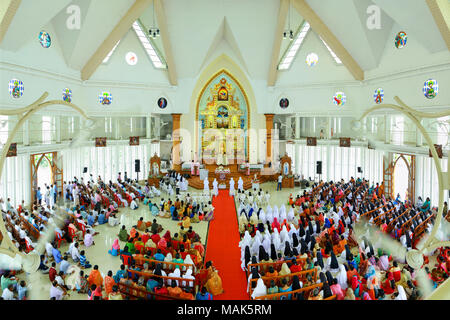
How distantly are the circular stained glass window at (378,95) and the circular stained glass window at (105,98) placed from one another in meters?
18.3

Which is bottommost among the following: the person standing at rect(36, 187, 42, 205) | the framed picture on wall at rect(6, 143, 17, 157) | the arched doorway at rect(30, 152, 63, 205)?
the person standing at rect(36, 187, 42, 205)

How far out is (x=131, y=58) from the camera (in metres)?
23.1

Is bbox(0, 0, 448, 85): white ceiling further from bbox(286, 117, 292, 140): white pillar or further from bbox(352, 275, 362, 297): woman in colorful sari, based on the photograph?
bbox(352, 275, 362, 297): woman in colorful sari

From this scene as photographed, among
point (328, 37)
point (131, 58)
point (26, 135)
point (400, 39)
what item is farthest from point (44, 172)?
point (400, 39)

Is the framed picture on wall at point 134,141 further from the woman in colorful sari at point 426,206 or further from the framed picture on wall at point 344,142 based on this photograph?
the woman in colorful sari at point 426,206

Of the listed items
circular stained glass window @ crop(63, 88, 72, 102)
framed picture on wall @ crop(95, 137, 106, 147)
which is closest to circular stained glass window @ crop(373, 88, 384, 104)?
framed picture on wall @ crop(95, 137, 106, 147)

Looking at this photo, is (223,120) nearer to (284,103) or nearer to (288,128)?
(284,103)

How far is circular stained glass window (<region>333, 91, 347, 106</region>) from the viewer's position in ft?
73.1

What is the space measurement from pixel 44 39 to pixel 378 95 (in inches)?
787

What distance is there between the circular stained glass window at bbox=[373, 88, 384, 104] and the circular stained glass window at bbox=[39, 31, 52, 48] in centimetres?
1985

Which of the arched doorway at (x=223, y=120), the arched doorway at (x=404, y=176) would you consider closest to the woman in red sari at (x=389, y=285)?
the arched doorway at (x=404, y=176)

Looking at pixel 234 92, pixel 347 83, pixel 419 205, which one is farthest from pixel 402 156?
pixel 234 92

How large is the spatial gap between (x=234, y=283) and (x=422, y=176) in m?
13.9

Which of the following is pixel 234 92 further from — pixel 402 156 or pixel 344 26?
pixel 402 156
